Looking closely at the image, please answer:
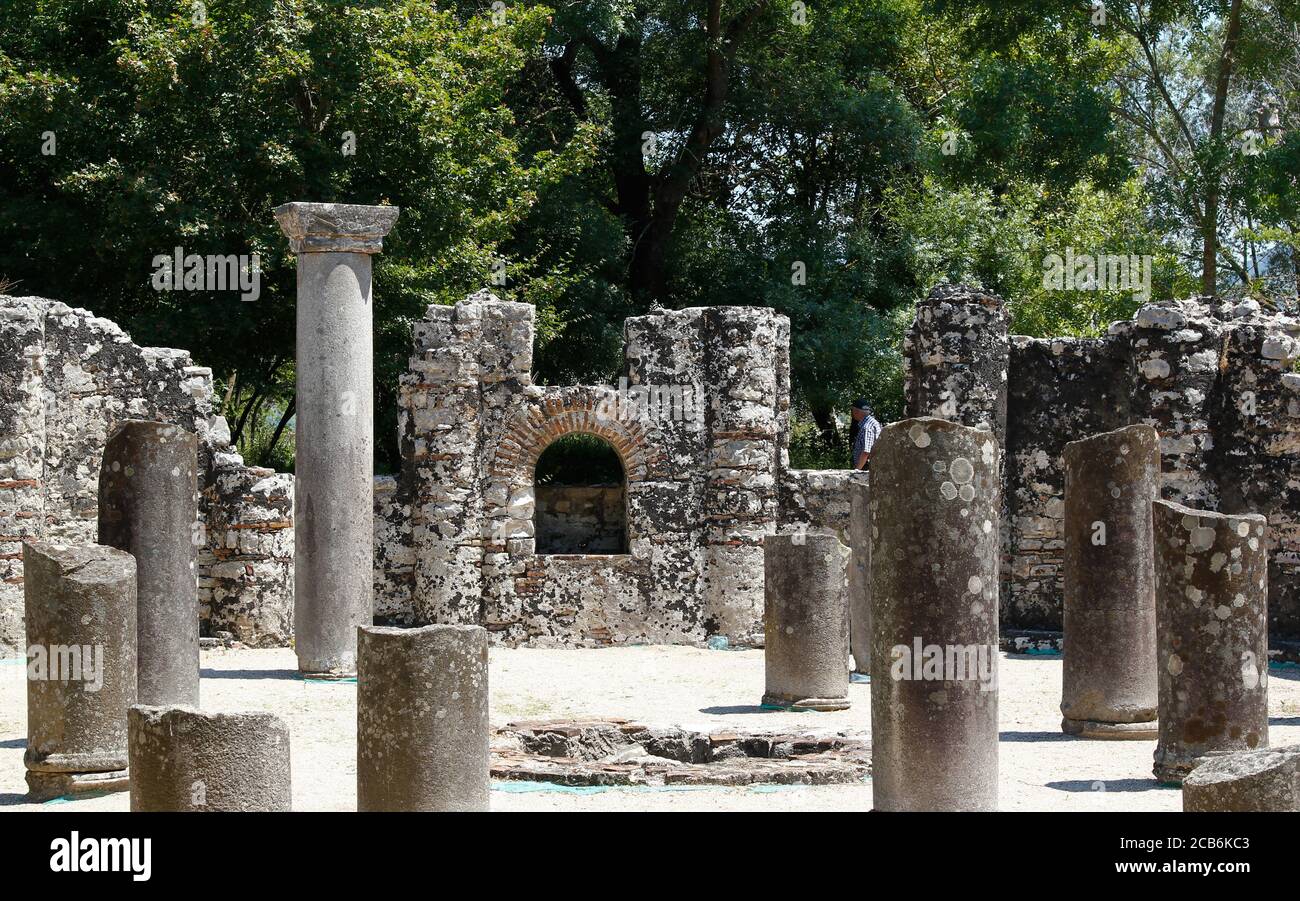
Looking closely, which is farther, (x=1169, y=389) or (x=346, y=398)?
(x=1169, y=389)

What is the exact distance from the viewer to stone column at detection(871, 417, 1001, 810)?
736cm

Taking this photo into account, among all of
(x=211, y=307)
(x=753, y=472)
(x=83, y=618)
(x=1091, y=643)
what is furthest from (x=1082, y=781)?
(x=211, y=307)

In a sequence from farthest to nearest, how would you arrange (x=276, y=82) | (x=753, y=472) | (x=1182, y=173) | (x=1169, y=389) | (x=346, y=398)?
1. (x=1182, y=173)
2. (x=276, y=82)
3. (x=753, y=472)
4. (x=1169, y=389)
5. (x=346, y=398)

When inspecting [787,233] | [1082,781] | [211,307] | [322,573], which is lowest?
[1082,781]

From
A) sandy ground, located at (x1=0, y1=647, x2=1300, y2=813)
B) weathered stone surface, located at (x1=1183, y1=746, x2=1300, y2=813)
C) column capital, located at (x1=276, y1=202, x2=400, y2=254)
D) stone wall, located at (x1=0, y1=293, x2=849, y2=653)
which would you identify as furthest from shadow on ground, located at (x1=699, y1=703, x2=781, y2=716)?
weathered stone surface, located at (x1=1183, y1=746, x2=1300, y2=813)

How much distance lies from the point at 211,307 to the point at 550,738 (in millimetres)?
11732

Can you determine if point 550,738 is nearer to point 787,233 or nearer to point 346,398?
point 346,398

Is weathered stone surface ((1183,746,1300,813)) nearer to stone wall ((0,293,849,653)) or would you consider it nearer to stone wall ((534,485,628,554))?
stone wall ((0,293,849,653))

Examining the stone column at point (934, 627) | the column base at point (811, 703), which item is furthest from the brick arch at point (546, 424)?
the stone column at point (934, 627)

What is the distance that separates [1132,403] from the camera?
1569 cm

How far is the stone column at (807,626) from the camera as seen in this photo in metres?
12.1

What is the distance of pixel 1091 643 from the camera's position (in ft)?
35.3

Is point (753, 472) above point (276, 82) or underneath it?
underneath

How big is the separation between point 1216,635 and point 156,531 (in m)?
6.55
